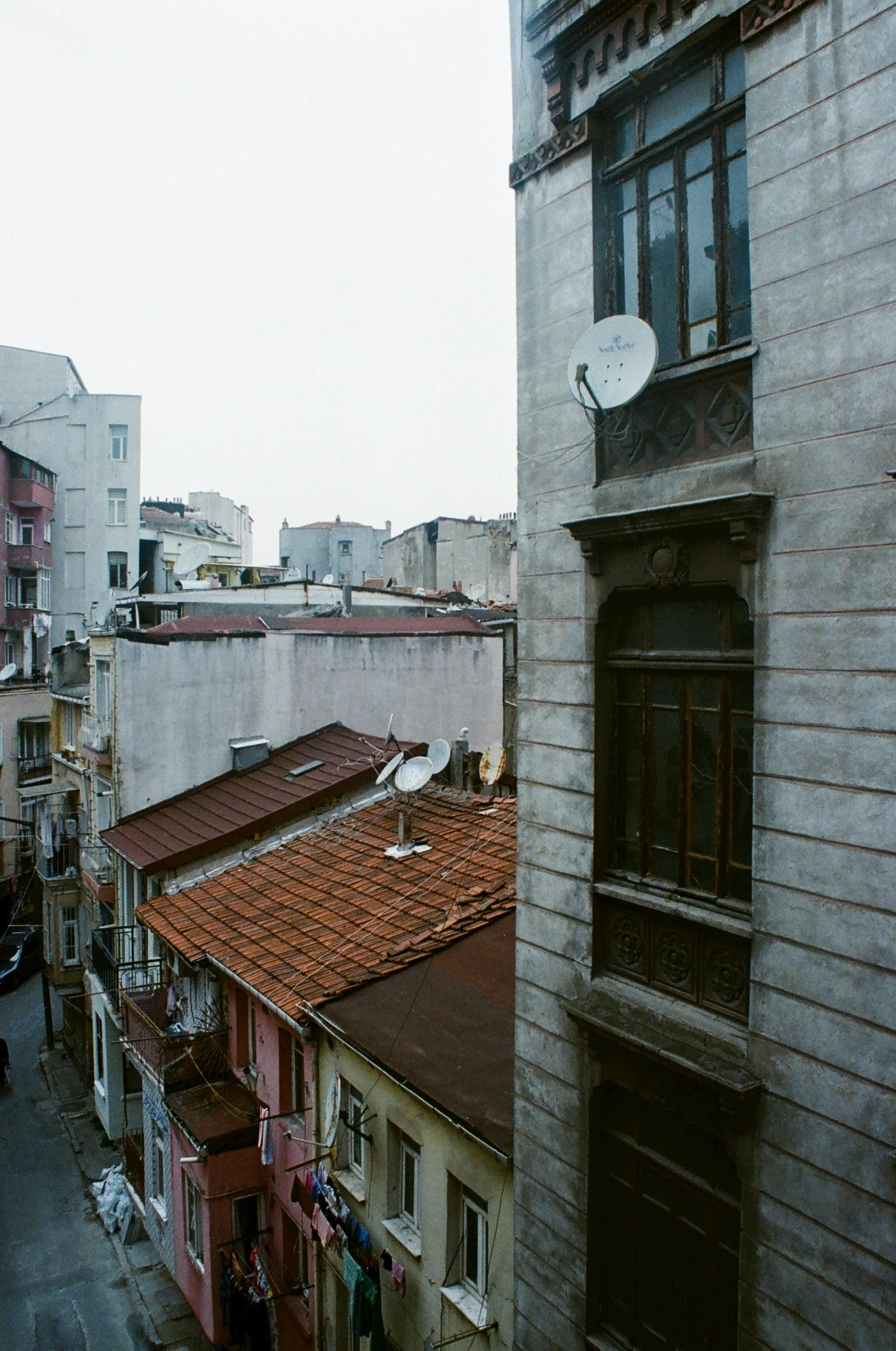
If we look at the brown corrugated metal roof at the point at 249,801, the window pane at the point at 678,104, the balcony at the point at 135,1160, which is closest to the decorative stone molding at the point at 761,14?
the window pane at the point at 678,104

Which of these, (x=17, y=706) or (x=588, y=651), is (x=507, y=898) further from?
(x=17, y=706)

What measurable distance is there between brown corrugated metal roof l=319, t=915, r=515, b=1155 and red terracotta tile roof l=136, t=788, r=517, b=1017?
38cm

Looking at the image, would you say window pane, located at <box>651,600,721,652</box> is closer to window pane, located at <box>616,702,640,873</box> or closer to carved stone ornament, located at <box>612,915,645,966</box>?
window pane, located at <box>616,702,640,873</box>

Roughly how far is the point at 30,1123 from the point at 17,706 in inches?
813

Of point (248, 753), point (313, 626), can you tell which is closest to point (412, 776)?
point (248, 753)

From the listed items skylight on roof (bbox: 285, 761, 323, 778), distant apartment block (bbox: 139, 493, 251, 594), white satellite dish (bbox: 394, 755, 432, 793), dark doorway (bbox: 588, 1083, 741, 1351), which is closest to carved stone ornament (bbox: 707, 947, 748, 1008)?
dark doorway (bbox: 588, 1083, 741, 1351)

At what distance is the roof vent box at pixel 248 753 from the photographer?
25625 millimetres

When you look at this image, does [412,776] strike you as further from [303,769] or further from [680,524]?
[680,524]

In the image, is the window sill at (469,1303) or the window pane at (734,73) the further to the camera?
the window sill at (469,1303)

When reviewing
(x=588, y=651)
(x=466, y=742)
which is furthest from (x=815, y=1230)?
(x=466, y=742)

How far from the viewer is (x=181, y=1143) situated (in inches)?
707

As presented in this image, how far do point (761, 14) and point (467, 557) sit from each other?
155ft

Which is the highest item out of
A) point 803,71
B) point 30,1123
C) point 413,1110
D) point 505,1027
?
point 803,71

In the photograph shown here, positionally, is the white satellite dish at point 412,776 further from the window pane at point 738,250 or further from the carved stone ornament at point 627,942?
the window pane at point 738,250
